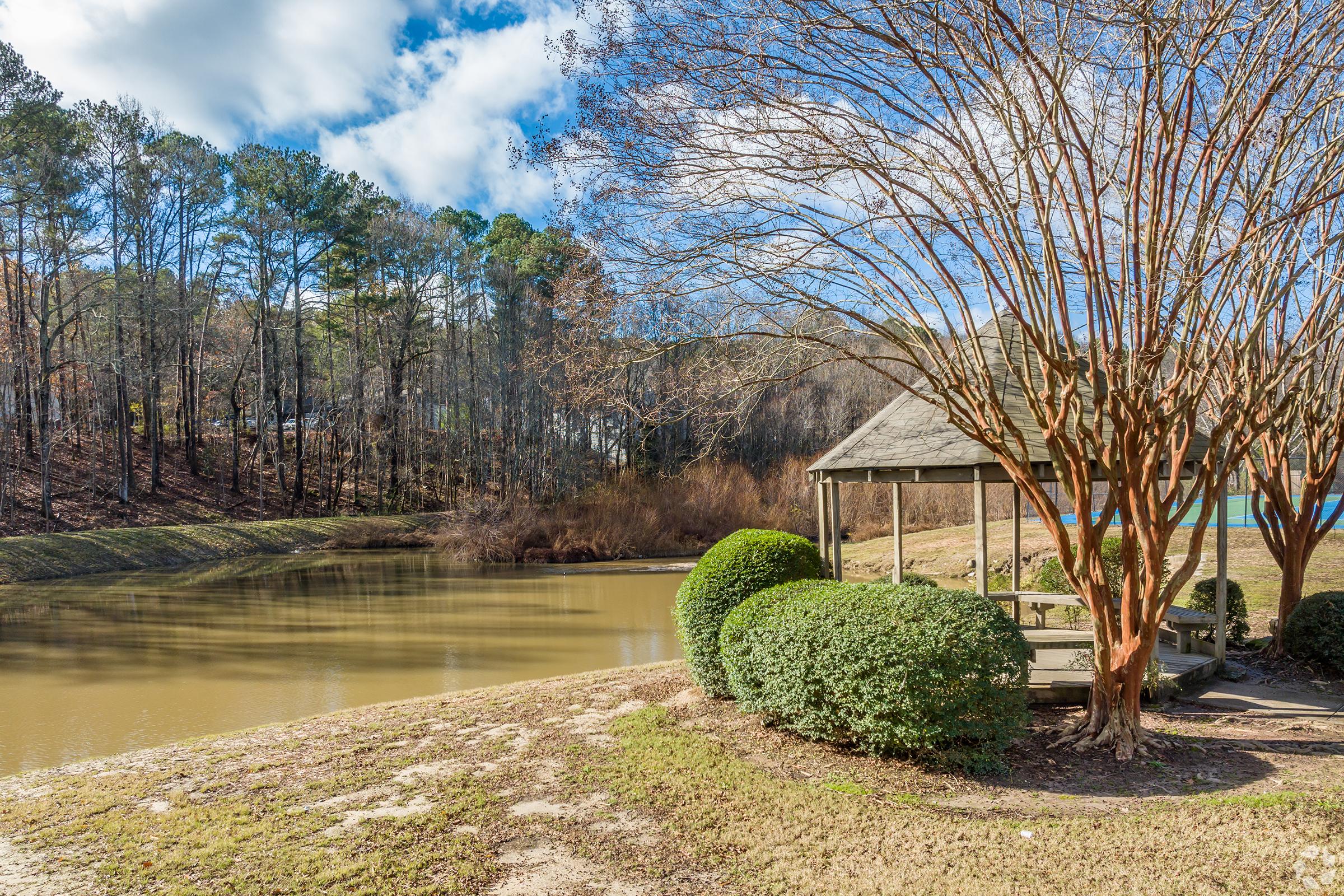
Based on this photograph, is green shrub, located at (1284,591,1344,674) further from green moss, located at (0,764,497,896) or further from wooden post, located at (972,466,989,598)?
green moss, located at (0,764,497,896)

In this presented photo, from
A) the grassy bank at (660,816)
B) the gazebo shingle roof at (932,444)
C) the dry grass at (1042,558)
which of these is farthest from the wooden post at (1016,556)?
the grassy bank at (660,816)

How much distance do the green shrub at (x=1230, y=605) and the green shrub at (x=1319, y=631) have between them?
943mm

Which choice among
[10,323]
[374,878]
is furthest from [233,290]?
[374,878]

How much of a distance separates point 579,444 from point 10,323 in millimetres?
18486

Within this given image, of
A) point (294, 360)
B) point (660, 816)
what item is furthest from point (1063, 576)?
point (294, 360)

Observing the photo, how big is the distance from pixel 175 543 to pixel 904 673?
24.7 meters

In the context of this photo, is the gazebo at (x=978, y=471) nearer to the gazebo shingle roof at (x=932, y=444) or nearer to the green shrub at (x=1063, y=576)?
the gazebo shingle roof at (x=932, y=444)

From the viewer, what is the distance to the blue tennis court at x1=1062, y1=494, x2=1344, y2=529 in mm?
22166

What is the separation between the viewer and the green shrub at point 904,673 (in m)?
5.20

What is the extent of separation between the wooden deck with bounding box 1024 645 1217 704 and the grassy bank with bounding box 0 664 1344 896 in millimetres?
613

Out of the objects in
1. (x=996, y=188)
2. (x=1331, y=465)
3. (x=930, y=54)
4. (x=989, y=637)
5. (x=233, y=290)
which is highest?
(x=233, y=290)

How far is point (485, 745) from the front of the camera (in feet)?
20.3

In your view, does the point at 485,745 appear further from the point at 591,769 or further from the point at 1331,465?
the point at 1331,465

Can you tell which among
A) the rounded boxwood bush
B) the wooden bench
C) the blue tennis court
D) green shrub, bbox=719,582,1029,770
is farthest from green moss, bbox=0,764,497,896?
the blue tennis court
